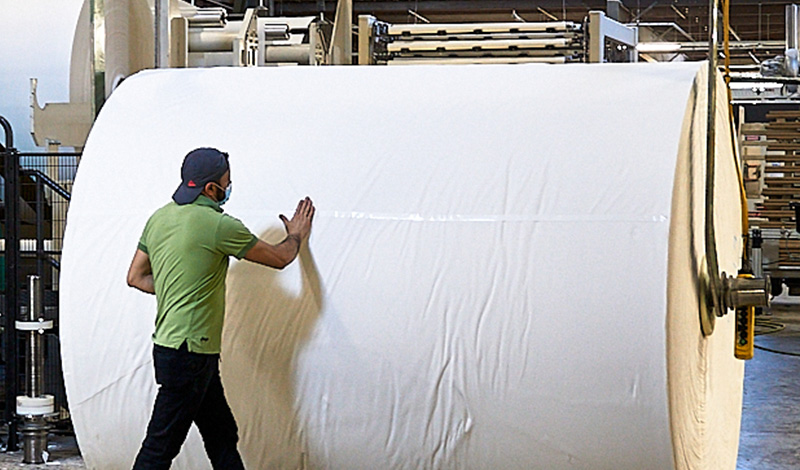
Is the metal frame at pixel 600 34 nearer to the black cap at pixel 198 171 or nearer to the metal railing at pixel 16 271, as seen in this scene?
the metal railing at pixel 16 271

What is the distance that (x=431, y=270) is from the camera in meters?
2.79

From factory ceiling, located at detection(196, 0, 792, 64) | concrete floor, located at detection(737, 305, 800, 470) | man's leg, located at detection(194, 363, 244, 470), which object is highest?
factory ceiling, located at detection(196, 0, 792, 64)

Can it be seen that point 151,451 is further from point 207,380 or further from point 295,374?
point 295,374

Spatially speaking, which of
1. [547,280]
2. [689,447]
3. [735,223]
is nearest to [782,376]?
[735,223]

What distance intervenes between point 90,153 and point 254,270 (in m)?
0.63

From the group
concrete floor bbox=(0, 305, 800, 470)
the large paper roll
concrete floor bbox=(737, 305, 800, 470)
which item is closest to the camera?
the large paper roll

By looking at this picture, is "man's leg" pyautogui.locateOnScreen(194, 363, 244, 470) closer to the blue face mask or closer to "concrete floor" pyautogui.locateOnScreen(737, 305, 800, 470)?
the blue face mask

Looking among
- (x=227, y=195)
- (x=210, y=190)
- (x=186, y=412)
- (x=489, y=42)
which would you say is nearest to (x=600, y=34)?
(x=489, y=42)

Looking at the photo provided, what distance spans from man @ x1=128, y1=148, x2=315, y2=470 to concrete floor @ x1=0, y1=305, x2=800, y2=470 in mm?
1905

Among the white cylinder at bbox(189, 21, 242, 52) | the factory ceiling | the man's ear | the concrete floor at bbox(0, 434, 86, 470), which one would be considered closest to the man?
the man's ear

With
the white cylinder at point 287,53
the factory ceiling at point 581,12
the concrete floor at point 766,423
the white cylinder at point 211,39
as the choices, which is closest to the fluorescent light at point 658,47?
the factory ceiling at point 581,12

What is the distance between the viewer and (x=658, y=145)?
2.76 m

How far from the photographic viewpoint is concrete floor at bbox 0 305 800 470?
16.0ft

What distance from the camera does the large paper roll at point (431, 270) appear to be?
271cm
